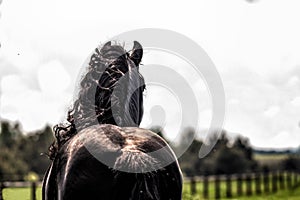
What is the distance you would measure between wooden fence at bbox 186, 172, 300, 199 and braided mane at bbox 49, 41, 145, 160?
53.8 feet

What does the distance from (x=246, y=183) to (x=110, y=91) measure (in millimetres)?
25018

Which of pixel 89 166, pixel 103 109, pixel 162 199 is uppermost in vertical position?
pixel 103 109

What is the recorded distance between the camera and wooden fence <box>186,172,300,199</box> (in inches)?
907

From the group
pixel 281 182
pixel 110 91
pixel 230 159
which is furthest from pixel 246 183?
pixel 230 159

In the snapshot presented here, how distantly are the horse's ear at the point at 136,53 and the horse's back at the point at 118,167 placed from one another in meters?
1.36

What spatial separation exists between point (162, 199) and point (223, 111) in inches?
62.6

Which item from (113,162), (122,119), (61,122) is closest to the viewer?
(113,162)

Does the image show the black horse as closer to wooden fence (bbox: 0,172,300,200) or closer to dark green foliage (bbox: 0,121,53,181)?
wooden fence (bbox: 0,172,300,200)

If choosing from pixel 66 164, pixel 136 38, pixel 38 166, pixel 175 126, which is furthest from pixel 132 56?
pixel 38 166

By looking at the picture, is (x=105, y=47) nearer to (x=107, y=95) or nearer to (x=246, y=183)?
(x=107, y=95)

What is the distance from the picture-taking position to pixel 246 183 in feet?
94.6

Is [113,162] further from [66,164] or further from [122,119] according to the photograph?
[122,119]

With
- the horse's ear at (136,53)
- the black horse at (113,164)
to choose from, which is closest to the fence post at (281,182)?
the horse's ear at (136,53)

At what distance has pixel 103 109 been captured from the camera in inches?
182
